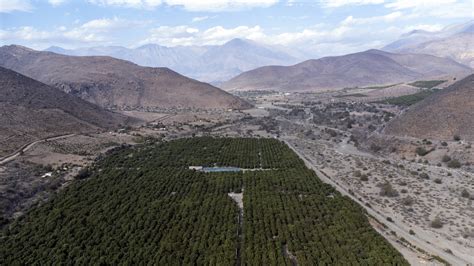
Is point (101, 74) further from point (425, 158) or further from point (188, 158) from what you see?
point (425, 158)

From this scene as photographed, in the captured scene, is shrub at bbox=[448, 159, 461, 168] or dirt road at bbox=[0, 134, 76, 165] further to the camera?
shrub at bbox=[448, 159, 461, 168]

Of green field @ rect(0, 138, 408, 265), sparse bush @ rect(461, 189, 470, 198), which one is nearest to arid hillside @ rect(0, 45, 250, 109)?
green field @ rect(0, 138, 408, 265)

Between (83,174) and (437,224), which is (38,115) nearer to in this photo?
(83,174)

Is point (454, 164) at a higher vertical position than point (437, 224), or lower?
higher

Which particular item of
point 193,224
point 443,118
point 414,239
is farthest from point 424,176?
point 193,224

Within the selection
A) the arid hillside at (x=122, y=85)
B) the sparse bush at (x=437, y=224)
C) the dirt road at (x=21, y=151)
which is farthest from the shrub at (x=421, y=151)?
the arid hillside at (x=122, y=85)

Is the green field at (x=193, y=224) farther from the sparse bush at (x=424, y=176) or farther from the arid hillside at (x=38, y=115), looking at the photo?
the arid hillside at (x=38, y=115)

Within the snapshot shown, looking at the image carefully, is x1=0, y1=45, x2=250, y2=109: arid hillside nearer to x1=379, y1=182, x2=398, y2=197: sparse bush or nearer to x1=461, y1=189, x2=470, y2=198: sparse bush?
x1=379, y1=182, x2=398, y2=197: sparse bush
